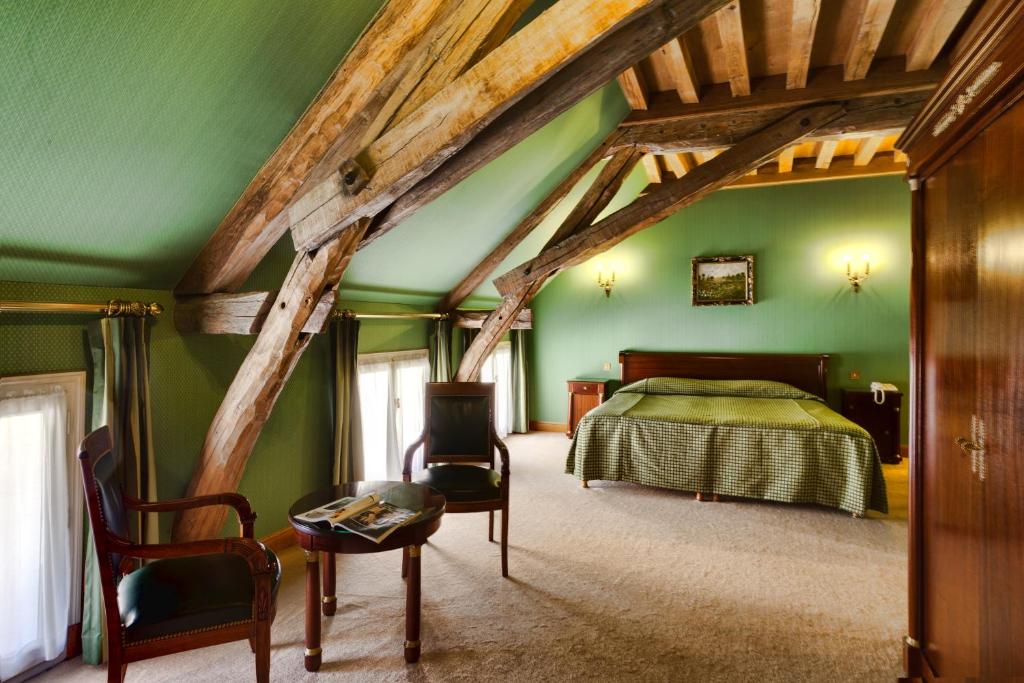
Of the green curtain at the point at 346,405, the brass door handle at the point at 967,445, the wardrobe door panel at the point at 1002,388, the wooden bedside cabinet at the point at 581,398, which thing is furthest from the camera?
Answer: the wooden bedside cabinet at the point at 581,398

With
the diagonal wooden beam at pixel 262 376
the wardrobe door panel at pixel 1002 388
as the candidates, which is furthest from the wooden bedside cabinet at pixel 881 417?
the diagonal wooden beam at pixel 262 376

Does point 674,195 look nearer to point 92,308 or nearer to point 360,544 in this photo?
point 360,544

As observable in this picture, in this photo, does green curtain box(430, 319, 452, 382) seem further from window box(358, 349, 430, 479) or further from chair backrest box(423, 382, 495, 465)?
chair backrest box(423, 382, 495, 465)

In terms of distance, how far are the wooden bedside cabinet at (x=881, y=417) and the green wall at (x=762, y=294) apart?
1.05ft

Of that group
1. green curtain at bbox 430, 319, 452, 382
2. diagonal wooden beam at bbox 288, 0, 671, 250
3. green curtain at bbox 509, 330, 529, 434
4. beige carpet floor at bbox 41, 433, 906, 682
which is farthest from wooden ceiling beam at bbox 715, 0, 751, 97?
green curtain at bbox 509, 330, 529, 434

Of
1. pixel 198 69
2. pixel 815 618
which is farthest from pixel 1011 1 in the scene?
pixel 815 618

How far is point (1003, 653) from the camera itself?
4.27 feet

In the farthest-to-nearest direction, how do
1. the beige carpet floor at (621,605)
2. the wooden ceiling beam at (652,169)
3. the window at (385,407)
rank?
1. the wooden ceiling beam at (652,169)
2. the window at (385,407)
3. the beige carpet floor at (621,605)

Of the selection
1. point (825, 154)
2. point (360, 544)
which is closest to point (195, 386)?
point (360, 544)

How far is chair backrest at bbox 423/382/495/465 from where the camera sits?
134 inches

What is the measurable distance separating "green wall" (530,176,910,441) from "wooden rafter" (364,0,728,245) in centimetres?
390

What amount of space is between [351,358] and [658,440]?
2.40 m

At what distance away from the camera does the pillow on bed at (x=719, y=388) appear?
5.30 m

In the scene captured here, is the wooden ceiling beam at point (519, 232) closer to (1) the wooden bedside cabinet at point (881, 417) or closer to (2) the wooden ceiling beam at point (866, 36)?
(2) the wooden ceiling beam at point (866, 36)
